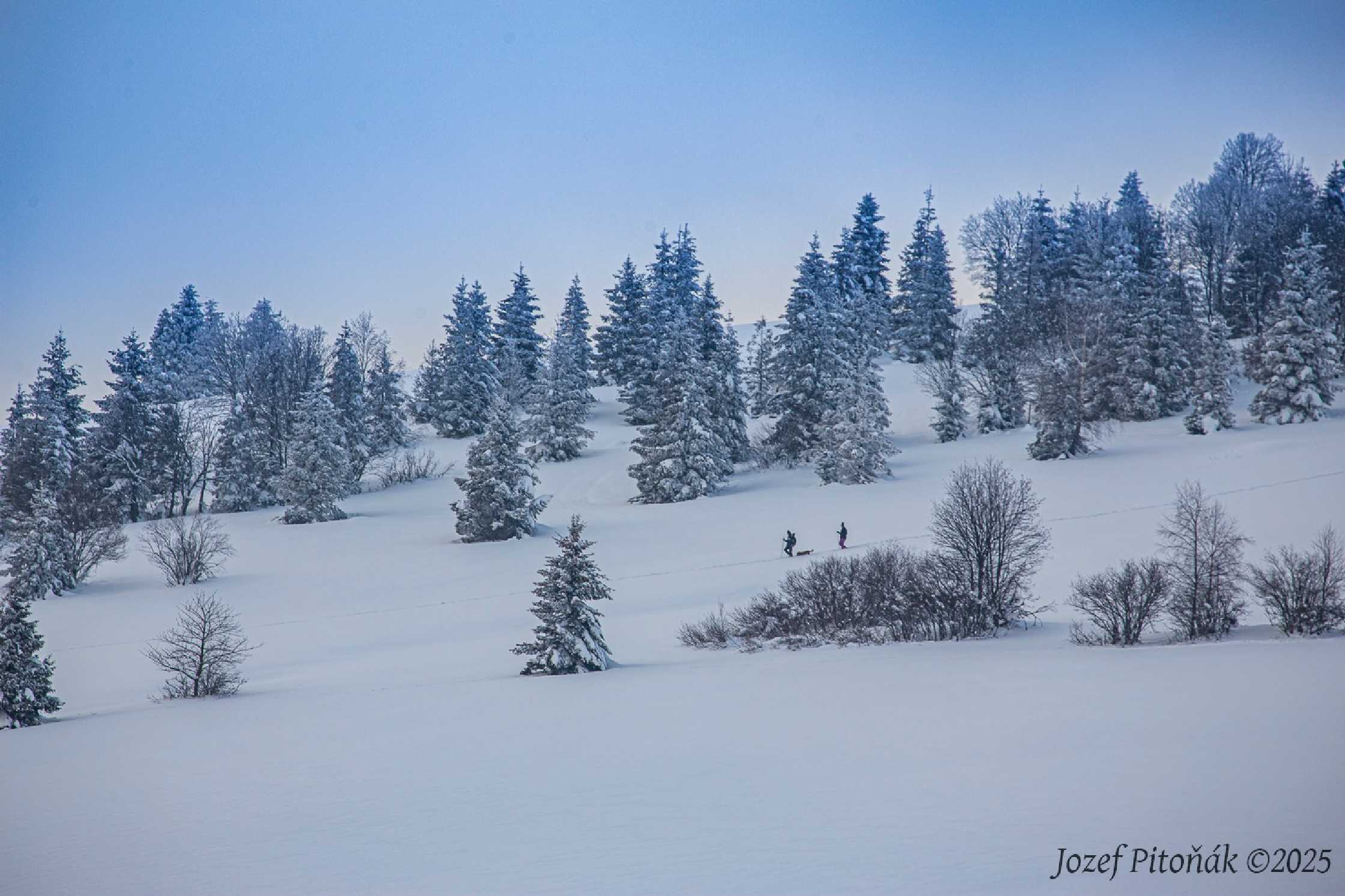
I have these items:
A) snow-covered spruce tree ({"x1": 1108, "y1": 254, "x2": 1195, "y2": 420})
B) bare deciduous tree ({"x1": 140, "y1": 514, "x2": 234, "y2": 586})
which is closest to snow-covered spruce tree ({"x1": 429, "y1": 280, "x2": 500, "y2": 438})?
bare deciduous tree ({"x1": 140, "y1": 514, "x2": 234, "y2": 586})

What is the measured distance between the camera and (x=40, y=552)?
34.1 m

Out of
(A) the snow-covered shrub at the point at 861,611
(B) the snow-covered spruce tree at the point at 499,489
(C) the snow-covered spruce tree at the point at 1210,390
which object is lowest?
(A) the snow-covered shrub at the point at 861,611

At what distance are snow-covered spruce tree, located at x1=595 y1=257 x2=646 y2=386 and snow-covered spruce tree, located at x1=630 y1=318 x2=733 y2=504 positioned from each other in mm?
22194

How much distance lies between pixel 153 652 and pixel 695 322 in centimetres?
4257

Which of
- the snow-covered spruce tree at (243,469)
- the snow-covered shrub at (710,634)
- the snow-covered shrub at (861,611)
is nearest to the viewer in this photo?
the snow-covered shrub at (861,611)

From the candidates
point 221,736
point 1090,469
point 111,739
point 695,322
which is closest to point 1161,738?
point 221,736

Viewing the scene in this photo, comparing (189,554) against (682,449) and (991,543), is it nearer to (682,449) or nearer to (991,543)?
(682,449)

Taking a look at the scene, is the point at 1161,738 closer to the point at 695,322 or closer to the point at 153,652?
the point at 153,652

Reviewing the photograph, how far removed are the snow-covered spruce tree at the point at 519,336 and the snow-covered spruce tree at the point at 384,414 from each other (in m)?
9.40

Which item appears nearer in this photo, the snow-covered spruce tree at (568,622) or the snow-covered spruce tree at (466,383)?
the snow-covered spruce tree at (568,622)

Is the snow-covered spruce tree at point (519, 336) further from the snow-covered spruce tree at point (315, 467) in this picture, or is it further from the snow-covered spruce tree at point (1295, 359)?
the snow-covered spruce tree at point (1295, 359)

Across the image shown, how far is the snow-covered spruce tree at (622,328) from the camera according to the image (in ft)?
249

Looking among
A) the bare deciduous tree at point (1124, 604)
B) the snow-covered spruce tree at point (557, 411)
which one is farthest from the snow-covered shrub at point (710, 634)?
the snow-covered spruce tree at point (557, 411)

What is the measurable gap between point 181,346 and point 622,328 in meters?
44.2
